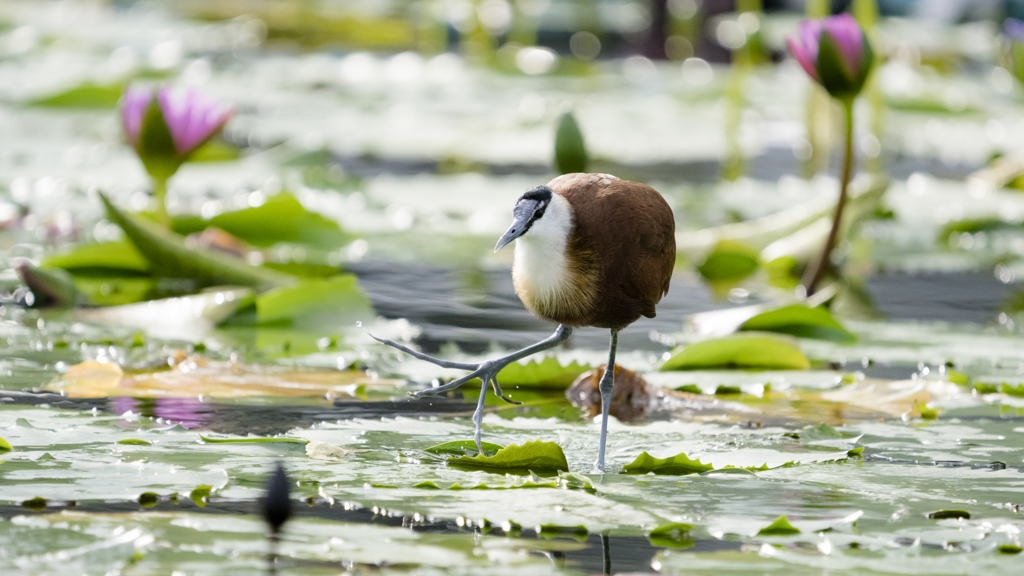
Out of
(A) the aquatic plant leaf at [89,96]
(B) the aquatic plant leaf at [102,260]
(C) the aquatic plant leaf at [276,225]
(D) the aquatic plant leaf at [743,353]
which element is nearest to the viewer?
(D) the aquatic plant leaf at [743,353]

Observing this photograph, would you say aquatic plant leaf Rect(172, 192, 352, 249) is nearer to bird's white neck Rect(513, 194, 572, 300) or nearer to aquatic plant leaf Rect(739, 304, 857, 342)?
aquatic plant leaf Rect(739, 304, 857, 342)

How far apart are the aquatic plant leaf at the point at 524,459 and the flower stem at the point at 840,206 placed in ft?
5.01

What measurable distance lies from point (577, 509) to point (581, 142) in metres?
1.80

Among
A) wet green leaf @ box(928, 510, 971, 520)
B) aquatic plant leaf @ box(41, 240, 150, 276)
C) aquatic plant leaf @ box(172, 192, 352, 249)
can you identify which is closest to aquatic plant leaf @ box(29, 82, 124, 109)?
aquatic plant leaf @ box(172, 192, 352, 249)

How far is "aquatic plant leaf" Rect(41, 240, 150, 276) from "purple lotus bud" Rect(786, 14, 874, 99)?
6.10 ft

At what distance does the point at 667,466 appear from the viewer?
1.81m

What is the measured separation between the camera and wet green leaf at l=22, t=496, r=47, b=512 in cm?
152

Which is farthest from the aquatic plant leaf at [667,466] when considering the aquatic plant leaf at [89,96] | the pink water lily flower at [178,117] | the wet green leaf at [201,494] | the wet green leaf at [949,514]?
the aquatic plant leaf at [89,96]

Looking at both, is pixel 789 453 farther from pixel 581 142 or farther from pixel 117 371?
pixel 581 142

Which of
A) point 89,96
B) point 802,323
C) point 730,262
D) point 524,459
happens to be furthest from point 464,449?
point 89,96

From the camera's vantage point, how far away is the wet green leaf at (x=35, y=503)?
1.52 meters

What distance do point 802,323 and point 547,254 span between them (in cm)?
139

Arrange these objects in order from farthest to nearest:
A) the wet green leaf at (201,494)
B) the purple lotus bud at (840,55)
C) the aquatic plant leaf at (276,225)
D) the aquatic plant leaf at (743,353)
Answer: the aquatic plant leaf at (276,225)
the purple lotus bud at (840,55)
the aquatic plant leaf at (743,353)
the wet green leaf at (201,494)

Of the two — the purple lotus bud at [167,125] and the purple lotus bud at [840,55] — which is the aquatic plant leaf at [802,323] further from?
the purple lotus bud at [167,125]
